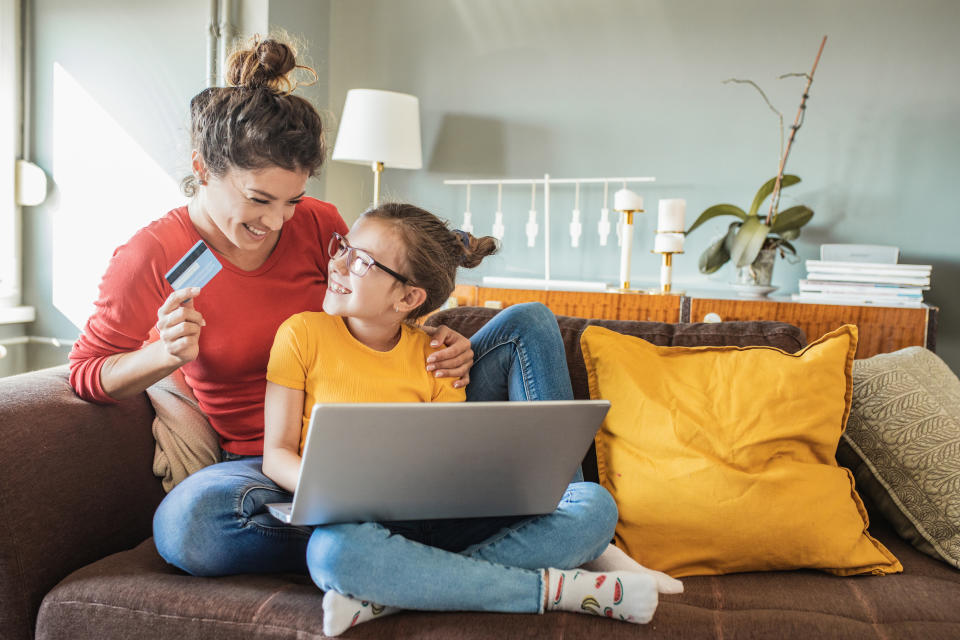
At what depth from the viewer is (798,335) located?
5.39 ft

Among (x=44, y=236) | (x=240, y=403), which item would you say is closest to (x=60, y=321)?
(x=44, y=236)

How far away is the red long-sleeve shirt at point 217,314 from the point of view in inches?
51.9

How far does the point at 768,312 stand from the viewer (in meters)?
2.36

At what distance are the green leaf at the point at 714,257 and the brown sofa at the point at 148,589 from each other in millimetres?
1458

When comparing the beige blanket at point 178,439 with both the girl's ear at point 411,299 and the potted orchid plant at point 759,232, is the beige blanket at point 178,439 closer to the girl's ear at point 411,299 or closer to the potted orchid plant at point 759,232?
the girl's ear at point 411,299

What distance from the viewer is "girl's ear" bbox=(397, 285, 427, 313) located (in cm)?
137

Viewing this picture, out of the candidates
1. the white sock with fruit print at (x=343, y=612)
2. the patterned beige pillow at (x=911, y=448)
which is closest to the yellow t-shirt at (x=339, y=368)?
the white sock with fruit print at (x=343, y=612)

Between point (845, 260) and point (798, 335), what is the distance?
3.38ft

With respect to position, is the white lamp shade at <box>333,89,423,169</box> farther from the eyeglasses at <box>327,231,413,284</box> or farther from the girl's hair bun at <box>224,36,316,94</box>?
the eyeglasses at <box>327,231,413,284</box>

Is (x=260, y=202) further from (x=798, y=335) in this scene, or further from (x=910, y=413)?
(x=910, y=413)

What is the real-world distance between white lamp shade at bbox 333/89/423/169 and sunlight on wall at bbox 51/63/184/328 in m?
0.69

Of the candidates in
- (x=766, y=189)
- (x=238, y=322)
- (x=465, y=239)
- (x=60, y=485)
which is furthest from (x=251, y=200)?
(x=766, y=189)

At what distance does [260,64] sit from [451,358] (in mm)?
617

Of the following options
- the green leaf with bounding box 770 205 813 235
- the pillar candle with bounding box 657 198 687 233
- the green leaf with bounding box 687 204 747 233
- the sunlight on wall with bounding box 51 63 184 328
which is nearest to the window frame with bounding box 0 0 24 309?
the sunlight on wall with bounding box 51 63 184 328
